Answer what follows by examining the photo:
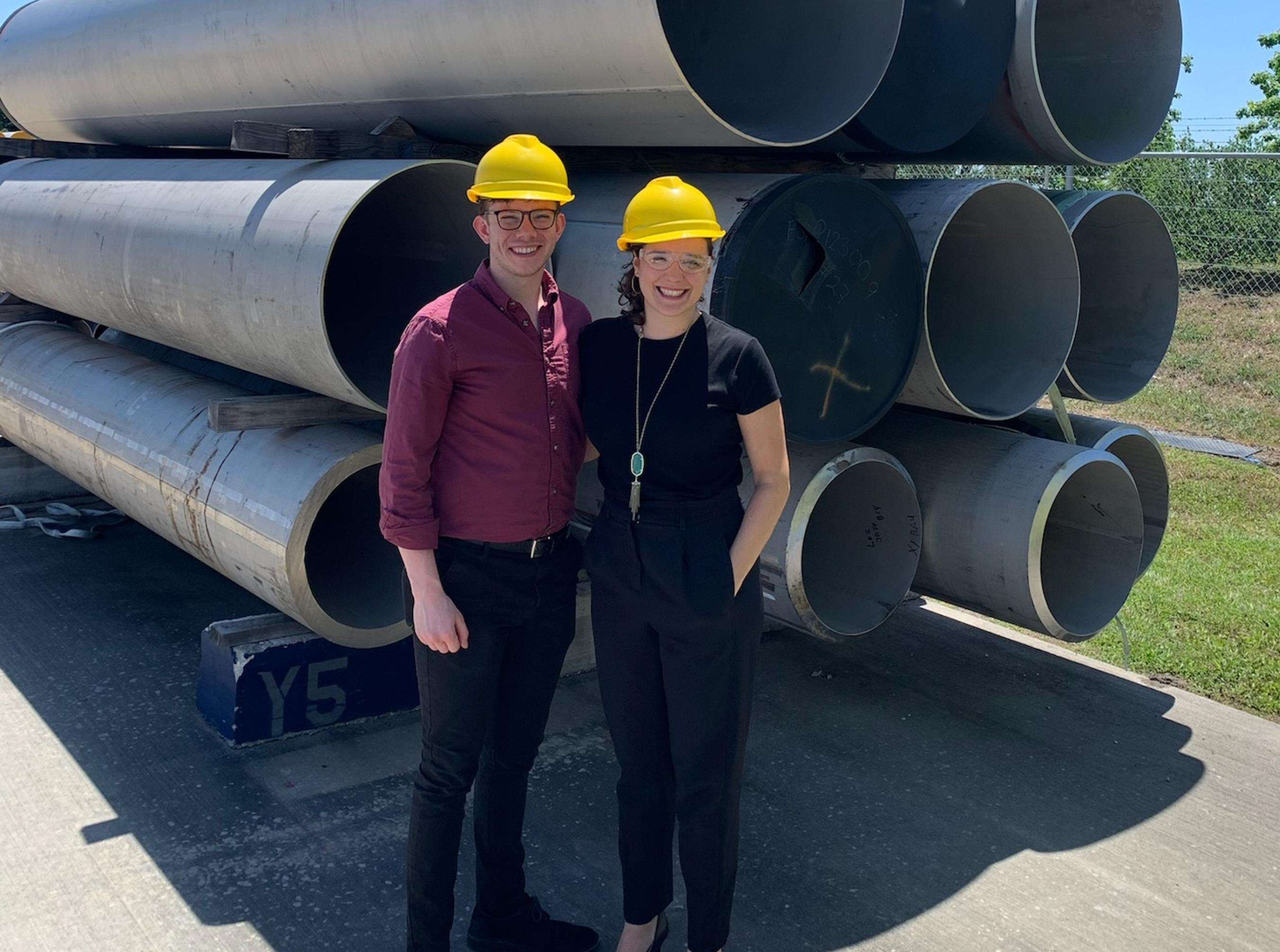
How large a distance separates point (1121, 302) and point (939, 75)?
1280 millimetres

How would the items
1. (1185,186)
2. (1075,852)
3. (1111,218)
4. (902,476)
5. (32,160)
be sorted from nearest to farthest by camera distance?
(1075,852)
(902,476)
(1111,218)
(32,160)
(1185,186)

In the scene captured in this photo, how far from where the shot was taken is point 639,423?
2391 millimetres

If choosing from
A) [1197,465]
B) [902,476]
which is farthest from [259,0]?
[1197,465]

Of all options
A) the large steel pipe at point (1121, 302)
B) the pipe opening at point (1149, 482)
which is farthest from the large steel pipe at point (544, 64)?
the pipe opening at point (1149, 482)

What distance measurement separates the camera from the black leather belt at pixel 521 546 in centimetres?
244

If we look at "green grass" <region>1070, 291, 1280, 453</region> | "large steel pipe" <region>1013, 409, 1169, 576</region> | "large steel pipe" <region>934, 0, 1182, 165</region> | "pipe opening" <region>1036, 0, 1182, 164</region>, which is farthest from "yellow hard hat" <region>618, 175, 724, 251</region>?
"green grass" <region>1070, 291, 1280, 453</region>

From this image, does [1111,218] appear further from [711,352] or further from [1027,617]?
[711,352]

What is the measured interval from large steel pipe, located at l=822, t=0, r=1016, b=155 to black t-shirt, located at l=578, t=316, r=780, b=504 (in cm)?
142

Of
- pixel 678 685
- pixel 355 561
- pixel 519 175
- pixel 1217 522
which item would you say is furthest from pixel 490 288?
pixel 1217 522

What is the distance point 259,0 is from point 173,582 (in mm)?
2429

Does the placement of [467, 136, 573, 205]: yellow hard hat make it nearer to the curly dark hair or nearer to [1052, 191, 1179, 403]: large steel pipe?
the curly dark hair

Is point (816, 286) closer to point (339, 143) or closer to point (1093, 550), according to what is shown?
point (1093, 550)

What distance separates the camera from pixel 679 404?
2354 millimetres

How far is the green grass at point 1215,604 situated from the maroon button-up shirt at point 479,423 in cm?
301
